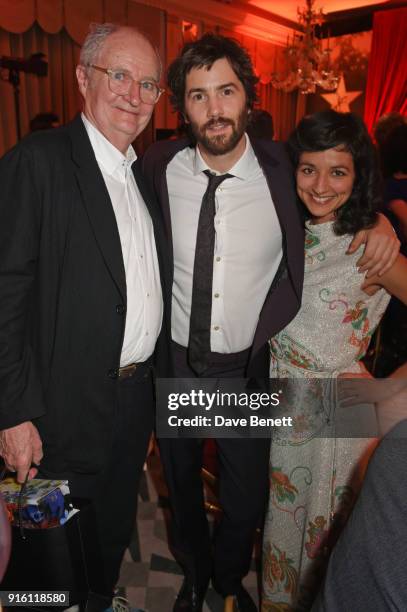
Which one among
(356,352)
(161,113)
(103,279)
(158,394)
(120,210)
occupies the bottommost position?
(158,394)

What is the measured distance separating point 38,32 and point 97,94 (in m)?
4.34

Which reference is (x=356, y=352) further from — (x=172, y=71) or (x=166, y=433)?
(x=172, y=71)

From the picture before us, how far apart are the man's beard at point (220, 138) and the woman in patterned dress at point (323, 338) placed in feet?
0.66

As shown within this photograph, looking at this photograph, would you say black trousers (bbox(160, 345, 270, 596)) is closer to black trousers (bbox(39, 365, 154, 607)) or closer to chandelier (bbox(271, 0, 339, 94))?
black trousers (bbox(39, 365, 154, 607))

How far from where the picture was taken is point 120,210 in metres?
1.42

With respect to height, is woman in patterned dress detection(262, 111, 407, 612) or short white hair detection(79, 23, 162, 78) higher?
short white hair detection(79, 23, 162, 78)

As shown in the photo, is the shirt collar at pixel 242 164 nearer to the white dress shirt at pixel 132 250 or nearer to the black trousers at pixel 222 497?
the white dress shirt at pixel 132 250

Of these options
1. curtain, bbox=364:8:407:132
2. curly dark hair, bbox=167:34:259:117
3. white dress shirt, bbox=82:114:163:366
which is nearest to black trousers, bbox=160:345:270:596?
white dress shirt, bbox=82:114:163:366

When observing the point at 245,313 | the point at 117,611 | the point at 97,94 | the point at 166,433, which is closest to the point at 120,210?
the point at 97,94

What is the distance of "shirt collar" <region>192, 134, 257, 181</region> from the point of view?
1617 mm

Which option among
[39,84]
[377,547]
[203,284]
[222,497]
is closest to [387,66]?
[39,84]

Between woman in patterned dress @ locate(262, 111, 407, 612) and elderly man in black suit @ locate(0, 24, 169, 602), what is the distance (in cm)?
48

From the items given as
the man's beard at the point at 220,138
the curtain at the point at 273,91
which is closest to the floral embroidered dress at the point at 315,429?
the man's beard at the point at 220,138

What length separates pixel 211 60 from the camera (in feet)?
5.36
